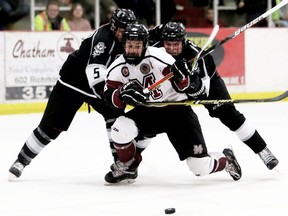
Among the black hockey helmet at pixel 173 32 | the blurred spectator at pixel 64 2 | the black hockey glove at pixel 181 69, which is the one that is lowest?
the blurred spectator at pixel 64 2

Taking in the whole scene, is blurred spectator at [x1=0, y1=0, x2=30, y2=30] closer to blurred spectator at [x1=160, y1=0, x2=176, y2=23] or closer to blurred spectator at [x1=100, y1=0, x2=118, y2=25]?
blurred spectator at [x1=100, y1=0, x2=118, y2=25]

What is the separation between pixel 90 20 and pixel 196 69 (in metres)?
5.49

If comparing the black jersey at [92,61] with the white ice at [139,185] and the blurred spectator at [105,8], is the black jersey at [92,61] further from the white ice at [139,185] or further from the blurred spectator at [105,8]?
the blurred spectator at [105,8]

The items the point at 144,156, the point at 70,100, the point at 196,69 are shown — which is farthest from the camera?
the point at 144,156

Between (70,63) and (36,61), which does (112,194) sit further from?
(36,61)

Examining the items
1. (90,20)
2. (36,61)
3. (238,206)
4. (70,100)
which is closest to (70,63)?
(70,100)

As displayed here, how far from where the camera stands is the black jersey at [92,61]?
18.1 ft

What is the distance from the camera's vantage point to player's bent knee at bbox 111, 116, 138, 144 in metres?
5.20

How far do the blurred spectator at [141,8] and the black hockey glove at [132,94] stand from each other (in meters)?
5.79

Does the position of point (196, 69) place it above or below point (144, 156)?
above

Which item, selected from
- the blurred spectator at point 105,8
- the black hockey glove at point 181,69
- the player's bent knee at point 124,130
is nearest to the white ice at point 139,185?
the player's bent knee at point 124,130

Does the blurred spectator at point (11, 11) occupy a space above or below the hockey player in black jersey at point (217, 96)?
below

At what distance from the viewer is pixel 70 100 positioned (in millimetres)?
5734

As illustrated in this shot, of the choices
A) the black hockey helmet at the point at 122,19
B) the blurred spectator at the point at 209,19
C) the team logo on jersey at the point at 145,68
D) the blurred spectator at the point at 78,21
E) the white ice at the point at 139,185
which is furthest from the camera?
the blurred spectator at the point at 209,19
